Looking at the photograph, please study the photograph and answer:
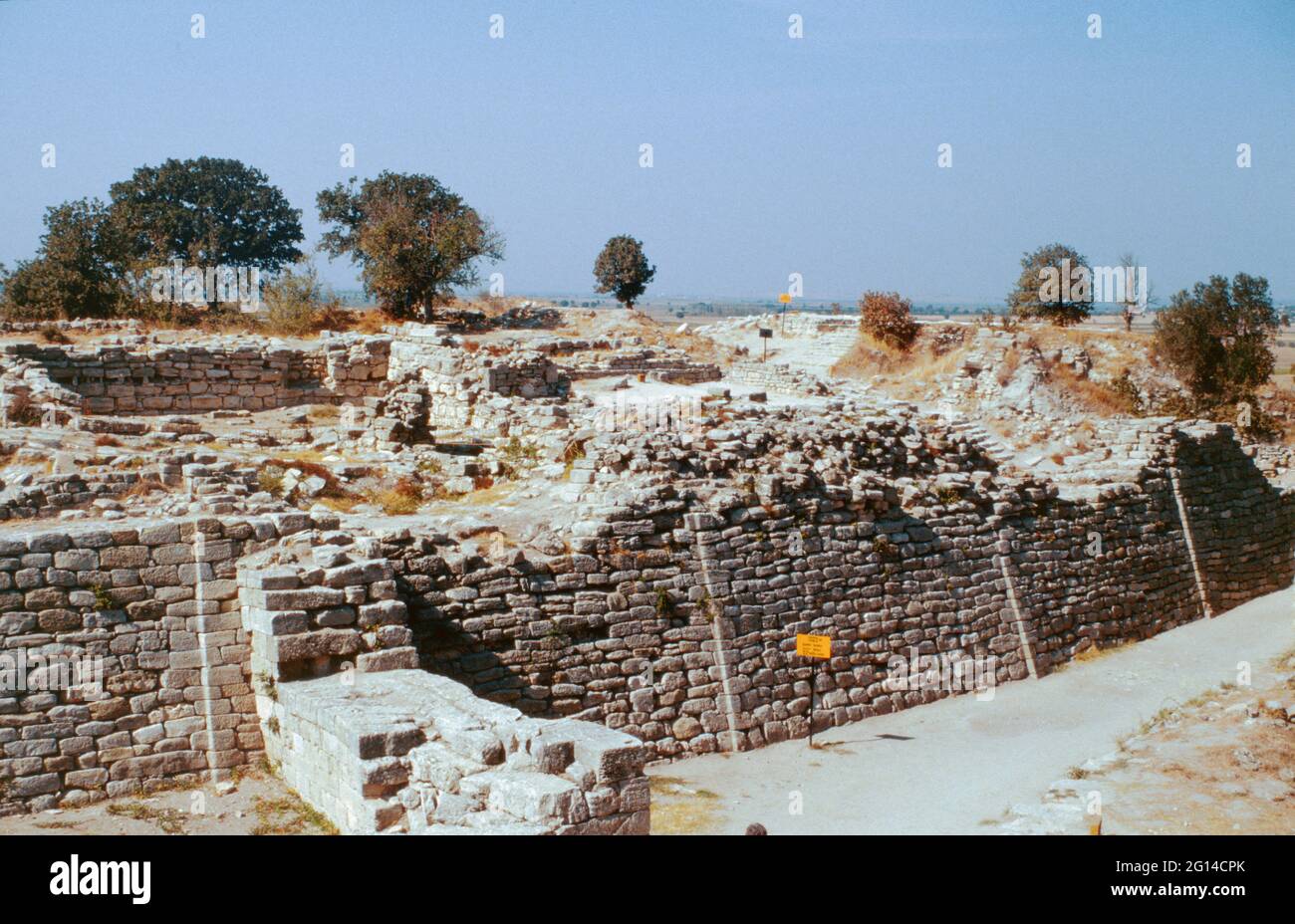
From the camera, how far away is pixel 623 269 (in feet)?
153

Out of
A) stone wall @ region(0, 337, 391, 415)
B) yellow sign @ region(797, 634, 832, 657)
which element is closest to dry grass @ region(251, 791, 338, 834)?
yellow sign @ region(797, 634, 832, 657)

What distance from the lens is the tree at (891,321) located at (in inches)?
1412

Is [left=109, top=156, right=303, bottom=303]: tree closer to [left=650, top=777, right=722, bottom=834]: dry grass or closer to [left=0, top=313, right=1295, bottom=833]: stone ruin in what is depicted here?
[left=0, top=313, right=1295, bottom=833]: stone ruin

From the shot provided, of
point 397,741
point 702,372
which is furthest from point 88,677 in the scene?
point 702,372

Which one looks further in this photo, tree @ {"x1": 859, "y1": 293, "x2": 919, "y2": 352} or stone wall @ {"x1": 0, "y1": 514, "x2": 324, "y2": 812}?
tree @ {"x1": 859, "y1": 293, "x2": 919, "y2": 352}

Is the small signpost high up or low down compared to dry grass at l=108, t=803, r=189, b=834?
up

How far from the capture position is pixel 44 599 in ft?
31.6

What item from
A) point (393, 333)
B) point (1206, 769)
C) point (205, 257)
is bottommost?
point (1206, 769)

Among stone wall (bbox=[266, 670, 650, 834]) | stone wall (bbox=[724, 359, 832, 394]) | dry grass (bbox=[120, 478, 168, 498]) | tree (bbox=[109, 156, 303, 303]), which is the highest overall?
tree (bbox=[109, 156, 303, 303])

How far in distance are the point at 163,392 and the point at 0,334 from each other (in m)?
5.91

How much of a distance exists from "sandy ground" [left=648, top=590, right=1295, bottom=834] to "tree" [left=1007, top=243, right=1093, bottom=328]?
2526 centimetres

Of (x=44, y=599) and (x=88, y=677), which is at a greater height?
(x=44, y=599)

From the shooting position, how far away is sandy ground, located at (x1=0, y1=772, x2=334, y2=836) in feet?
29.7
